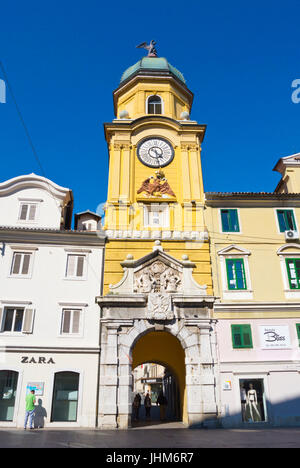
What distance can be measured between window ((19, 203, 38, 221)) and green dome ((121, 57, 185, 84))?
14905 millimetres

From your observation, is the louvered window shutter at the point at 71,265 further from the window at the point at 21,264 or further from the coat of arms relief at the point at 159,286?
the coat of arms relief at the point at 159,286

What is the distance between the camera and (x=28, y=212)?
1005 inches

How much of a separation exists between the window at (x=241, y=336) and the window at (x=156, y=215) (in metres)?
8.40

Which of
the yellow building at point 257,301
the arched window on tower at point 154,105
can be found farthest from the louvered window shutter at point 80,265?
the arched window on tower at point 154,105

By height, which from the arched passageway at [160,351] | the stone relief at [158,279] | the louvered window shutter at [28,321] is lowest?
the arched passageway at [160,351]

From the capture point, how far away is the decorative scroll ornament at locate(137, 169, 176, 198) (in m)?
26.9

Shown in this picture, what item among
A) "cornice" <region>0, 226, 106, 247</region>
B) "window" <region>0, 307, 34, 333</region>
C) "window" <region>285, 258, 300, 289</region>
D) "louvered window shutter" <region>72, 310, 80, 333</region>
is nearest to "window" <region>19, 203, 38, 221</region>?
"cornice" <region>0, 226, 106, 247</region>

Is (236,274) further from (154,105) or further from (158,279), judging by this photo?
(154,105)

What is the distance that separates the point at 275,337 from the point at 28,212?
59.4 feet

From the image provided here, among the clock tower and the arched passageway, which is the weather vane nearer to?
the clock tower

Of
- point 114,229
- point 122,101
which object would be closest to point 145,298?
point 114,229

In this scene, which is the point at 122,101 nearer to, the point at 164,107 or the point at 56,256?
the point at 164,107

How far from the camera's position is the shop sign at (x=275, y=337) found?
73.0ft
